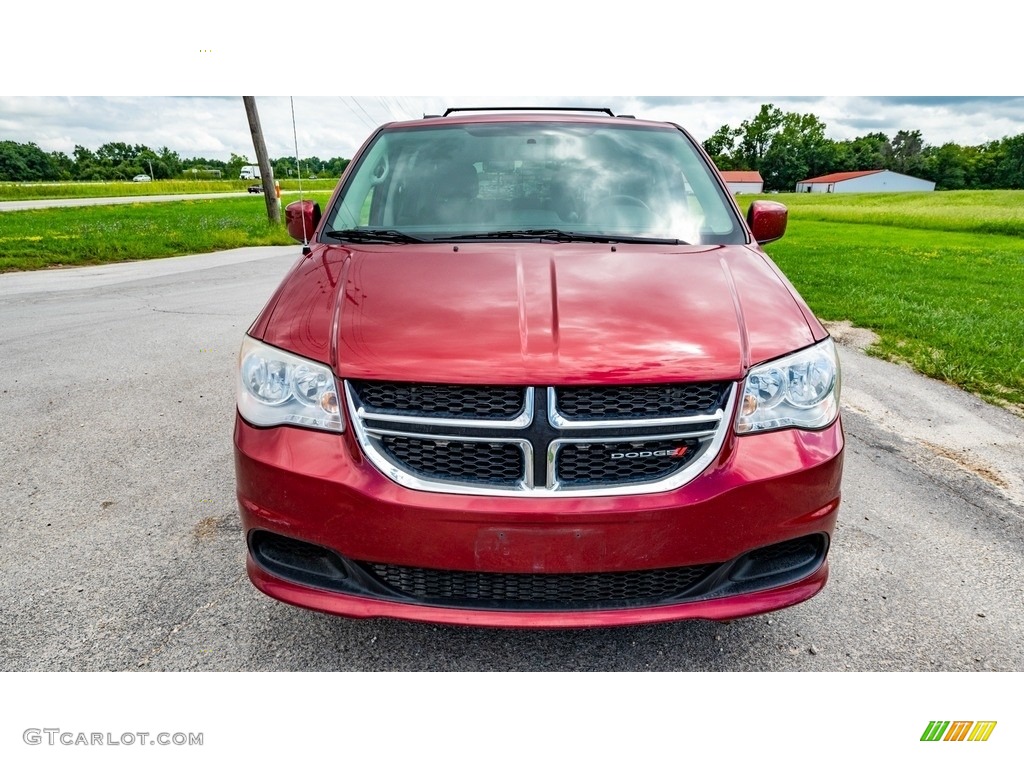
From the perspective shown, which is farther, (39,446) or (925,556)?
(39,446)

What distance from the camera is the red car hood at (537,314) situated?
69.3 inches

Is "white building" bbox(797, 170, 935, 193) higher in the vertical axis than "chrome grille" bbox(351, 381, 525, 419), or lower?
lower

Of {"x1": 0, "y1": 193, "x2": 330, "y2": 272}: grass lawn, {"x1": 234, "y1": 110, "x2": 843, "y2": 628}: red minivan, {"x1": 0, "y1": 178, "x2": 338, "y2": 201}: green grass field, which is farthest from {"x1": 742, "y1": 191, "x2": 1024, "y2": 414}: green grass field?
{"x1": 0, "y1": 178, "x2": 338, "y2": 201}: green grass field

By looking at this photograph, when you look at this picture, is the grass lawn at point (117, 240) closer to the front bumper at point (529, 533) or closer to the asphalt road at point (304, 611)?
the asphalt road at point (304, 611)

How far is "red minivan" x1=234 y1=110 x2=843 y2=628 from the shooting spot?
1716 mm

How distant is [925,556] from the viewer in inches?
105

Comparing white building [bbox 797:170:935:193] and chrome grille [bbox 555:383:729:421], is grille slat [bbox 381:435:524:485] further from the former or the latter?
white building [bbox 797:170:935:193]

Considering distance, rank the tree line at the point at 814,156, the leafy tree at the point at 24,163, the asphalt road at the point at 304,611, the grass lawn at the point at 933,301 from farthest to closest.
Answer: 1. the tree line at the point at 814,156
2. the leafy tree at the point at 24,163
3. the grass lawn at the point at 933,301
4. the asphalt road at the point at 304,611

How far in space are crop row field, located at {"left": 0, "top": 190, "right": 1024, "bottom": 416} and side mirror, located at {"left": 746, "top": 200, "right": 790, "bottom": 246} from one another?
2.72 meters

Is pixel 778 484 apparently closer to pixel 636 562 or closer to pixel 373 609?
pixel 636 562

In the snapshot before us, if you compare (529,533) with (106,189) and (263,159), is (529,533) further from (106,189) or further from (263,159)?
(106,189)
